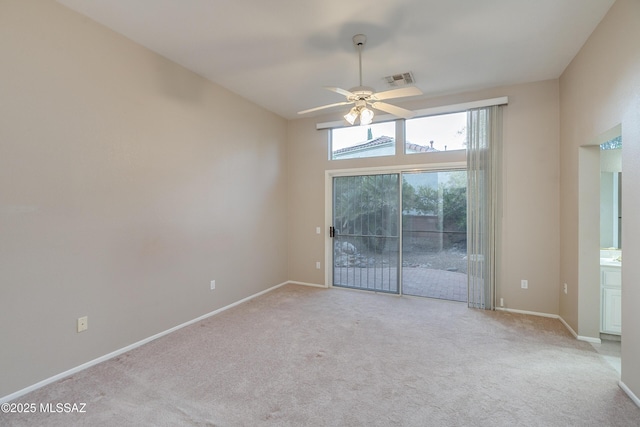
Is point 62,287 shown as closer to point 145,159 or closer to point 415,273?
point 145,159

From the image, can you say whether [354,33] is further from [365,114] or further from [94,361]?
[94,361]

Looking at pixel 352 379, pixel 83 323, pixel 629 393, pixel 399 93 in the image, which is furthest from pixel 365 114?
pixel 83 323

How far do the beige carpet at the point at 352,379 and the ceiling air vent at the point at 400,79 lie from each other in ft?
9.77

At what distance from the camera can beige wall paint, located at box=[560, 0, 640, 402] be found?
210cm

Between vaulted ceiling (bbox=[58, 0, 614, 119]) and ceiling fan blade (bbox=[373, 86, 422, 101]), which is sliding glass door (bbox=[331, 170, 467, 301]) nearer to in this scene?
vaulted ceiling (bbox=[58, 0, 614, 119])

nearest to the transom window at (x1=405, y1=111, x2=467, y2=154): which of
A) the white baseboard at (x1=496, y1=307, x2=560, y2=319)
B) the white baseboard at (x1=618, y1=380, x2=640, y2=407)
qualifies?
the white baseboard at (x1=496, y1=307, x2=560, y2=319)

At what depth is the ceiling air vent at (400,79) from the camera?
11.8 ft

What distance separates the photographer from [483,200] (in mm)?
3955

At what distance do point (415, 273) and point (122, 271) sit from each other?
384cm

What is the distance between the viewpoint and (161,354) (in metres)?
2.78

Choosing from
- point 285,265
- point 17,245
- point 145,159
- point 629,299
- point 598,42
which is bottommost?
point 285,265

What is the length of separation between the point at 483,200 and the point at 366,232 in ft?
5.90

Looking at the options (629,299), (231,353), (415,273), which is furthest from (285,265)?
(629,299)

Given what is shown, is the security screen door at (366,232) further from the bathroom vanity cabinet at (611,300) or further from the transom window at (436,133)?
the bathroom vanity cabinet at (611,300)
